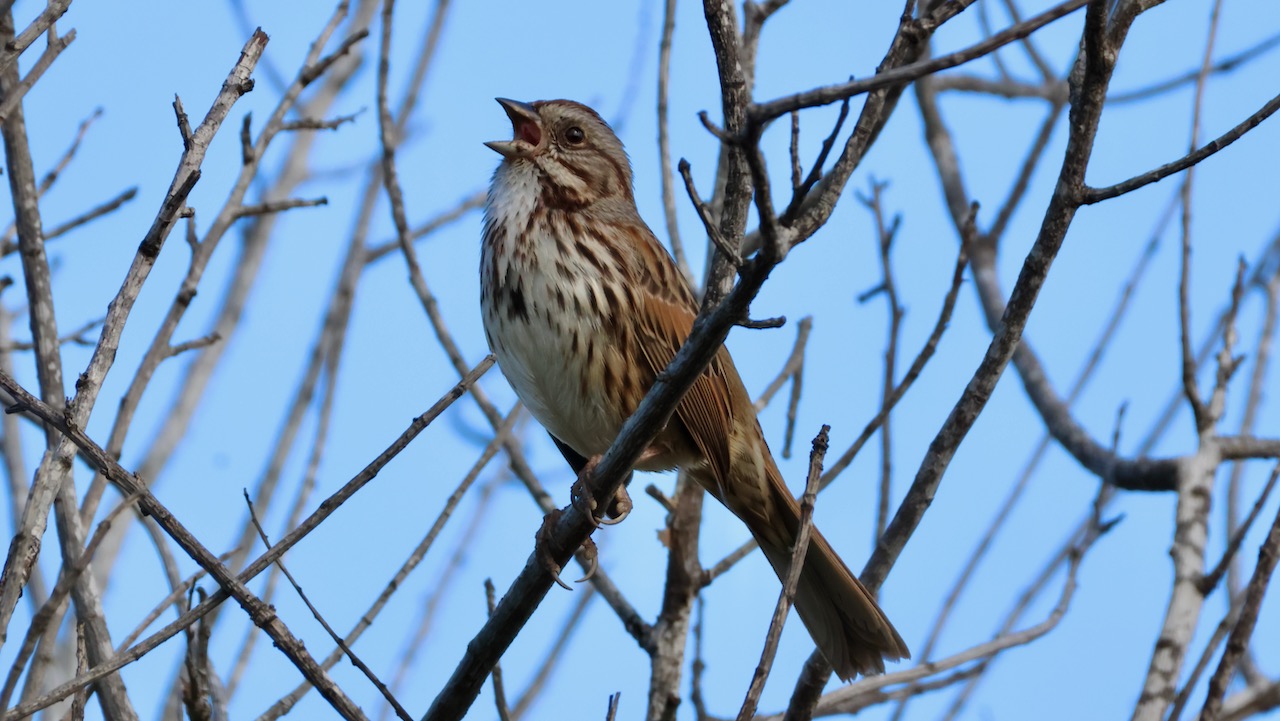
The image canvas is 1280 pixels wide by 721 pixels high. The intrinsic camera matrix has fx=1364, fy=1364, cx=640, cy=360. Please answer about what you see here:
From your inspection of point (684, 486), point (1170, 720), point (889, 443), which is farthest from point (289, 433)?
point (1170, 720)

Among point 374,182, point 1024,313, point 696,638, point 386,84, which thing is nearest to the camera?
point 1024,313

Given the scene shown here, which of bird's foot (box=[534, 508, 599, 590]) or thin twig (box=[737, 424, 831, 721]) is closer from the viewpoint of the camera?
thin twig (box=[737, 424, 831, 721])

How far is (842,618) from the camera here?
169 inches

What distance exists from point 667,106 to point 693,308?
0.86 m

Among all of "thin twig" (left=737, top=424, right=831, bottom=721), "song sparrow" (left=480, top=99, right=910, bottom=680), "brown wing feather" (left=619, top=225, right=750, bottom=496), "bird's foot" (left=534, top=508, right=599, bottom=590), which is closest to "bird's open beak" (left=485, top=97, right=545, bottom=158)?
"song sparrow" (left=480, top=99, right=910, bottom=680)

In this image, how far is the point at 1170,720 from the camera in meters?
3.21

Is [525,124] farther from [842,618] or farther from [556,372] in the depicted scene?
[842,618]

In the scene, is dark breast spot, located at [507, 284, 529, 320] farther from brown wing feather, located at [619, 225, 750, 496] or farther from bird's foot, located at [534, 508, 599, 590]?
bird's foot, located at [534, 508, 599, 590]

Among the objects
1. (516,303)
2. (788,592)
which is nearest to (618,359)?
(516,303)

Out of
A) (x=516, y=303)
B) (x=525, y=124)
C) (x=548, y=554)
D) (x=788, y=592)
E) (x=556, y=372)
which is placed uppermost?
(x=525, y=124)

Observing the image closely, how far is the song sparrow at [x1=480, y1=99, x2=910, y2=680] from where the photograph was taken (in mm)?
4324

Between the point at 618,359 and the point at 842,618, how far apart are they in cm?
108

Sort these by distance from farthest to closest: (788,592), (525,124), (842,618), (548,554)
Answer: (525,124)
(842,618)
(548,554)
(788,592)

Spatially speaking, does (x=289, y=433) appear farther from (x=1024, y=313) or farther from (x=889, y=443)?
(x=1024, y=313)
